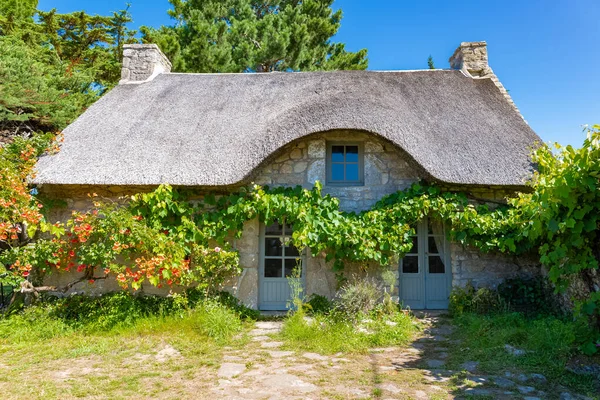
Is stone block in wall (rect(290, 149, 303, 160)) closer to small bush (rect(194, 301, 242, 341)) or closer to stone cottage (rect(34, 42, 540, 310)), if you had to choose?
stone cottage (rect(34, 42, 540, 310))

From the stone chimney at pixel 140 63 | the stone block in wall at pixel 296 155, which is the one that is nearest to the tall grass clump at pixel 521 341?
the stone block in wall at pixel 296 155

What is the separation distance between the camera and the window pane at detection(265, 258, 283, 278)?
6.12m

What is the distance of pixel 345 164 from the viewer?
20.8 ft

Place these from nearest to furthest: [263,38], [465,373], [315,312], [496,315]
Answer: [465,373] < [496,315] < [315,312] < [263,38]

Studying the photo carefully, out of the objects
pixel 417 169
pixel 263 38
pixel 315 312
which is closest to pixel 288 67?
pixel 263 38

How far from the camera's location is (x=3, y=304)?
21.2 ft

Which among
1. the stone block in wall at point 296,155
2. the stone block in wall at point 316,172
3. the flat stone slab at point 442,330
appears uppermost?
the stone block in wall at point 296,155

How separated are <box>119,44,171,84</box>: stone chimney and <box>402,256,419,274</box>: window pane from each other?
5830 millimetres

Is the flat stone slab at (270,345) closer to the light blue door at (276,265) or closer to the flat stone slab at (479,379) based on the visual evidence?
the light blue door at (276,265)

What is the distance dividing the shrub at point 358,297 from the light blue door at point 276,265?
69 cm

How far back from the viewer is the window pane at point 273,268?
6117mm

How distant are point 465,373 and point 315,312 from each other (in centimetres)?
234

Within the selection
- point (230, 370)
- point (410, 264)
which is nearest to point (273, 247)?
point (410, 264)

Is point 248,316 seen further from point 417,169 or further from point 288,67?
point 288,67
